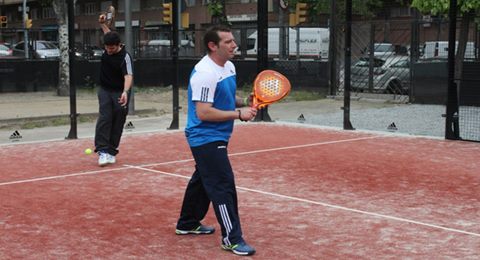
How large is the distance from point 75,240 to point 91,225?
21.8 inches

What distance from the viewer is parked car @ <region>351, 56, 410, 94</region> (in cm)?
2181

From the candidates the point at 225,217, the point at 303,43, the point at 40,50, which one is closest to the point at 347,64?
the point at 225,217

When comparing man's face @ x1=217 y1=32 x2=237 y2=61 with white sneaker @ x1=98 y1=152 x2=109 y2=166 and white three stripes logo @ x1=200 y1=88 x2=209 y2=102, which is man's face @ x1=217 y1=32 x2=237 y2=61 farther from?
white sneaker @ x1=98 y1=152 x2=109 y2=166

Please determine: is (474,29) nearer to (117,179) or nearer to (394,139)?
(394,139)

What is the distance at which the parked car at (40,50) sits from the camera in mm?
26016

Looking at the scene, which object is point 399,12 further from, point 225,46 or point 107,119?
point 225,46

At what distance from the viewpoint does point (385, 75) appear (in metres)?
22.4

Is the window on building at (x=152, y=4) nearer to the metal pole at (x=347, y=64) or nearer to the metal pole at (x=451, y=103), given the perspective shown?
the metal pole at (x=347, y=64)

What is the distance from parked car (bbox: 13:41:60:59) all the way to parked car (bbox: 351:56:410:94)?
40.0 ft

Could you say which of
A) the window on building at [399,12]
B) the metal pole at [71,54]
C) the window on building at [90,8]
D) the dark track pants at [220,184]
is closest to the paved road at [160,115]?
the metal pole at [71,54]

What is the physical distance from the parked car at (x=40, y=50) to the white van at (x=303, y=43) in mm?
7957

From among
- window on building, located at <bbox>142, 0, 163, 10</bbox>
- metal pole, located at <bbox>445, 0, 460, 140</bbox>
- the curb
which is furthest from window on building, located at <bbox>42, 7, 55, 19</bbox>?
metal pole, located at <bbox>445, 0, 460, 140</bbox>

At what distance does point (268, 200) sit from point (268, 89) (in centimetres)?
241

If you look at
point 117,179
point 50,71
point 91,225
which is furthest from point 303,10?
point 91,225
